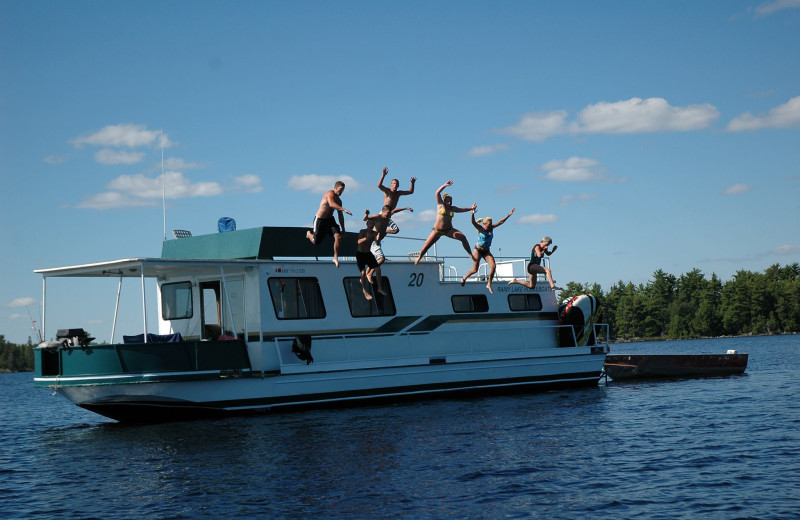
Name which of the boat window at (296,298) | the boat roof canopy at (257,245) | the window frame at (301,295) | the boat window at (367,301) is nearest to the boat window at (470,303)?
the boat window at (367,301)

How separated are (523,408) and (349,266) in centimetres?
562

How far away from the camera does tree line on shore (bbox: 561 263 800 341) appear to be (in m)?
119

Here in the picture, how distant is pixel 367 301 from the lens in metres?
21.3

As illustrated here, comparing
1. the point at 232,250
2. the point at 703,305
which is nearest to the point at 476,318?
the point at 232,250

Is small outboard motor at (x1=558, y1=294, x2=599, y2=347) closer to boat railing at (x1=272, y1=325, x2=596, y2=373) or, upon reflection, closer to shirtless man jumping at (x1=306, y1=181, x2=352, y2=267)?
boat railing at (x1=272, y1=325, x2=596, y2=373)

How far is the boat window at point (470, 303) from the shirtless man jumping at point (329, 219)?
→ 429 centimetres

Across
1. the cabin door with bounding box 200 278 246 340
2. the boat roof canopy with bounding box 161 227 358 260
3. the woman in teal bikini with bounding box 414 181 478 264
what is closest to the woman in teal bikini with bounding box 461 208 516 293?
the woman in teal bikini with bounding box 414 181 478 264

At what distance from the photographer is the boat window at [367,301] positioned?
2103 cm

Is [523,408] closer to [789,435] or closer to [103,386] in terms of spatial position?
[789,435]

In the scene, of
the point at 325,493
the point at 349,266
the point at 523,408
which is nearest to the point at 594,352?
the point at 523,408

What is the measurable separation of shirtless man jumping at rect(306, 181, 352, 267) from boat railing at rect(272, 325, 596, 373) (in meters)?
2.20

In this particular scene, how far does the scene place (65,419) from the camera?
2697 centimetres

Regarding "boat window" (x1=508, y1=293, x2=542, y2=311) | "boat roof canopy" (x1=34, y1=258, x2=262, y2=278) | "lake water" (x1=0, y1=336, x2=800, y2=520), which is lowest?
"lake water" (x1=0, y1=336, x2=800, y2=520)

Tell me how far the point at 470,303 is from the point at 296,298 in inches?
211
